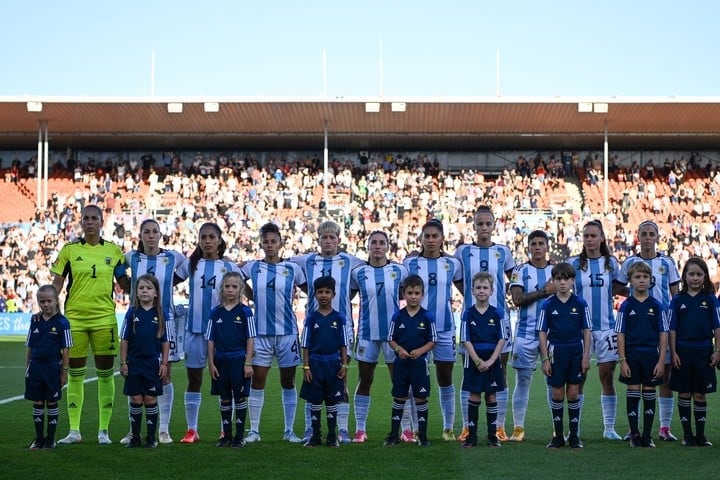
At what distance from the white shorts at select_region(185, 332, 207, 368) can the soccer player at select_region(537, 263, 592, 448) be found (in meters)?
2.88

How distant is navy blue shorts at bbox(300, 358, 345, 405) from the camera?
27.8 ft

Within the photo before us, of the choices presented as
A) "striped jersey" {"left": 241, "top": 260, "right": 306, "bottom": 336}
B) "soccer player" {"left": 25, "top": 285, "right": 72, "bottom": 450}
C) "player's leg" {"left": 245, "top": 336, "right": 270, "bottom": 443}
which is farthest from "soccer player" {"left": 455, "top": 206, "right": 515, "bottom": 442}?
"soccer player" {"left": 25, "top": 285, "right": 72, "bottom": 450}

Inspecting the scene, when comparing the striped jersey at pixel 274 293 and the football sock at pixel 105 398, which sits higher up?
the striped jersey at pixel 274 293

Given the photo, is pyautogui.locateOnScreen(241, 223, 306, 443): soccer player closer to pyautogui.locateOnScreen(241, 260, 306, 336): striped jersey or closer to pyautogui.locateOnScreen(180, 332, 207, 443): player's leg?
pyautogui.locateOnScreen(241, 260, 306, 336): striped jersey

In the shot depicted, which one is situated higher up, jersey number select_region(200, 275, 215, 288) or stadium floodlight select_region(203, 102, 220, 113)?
stadium floodlight select_region(203, 102, 220, 113)

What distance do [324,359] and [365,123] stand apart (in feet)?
83.3

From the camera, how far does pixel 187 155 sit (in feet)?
122

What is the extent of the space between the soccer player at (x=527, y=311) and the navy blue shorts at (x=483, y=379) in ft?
1.88

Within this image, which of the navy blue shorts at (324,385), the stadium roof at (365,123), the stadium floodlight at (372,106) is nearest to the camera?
the navy blue shorts at (324,385)

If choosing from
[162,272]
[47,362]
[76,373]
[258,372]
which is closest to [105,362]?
[76,373]

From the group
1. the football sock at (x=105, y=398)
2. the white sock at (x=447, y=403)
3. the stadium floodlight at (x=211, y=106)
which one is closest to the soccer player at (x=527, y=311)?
the white sock at (x=447, y=403)

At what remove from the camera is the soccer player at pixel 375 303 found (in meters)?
8.91

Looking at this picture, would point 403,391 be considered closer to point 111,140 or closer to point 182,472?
point 182,472

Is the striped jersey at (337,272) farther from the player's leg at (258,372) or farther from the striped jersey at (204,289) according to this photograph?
the striped jersey at (204,289)
